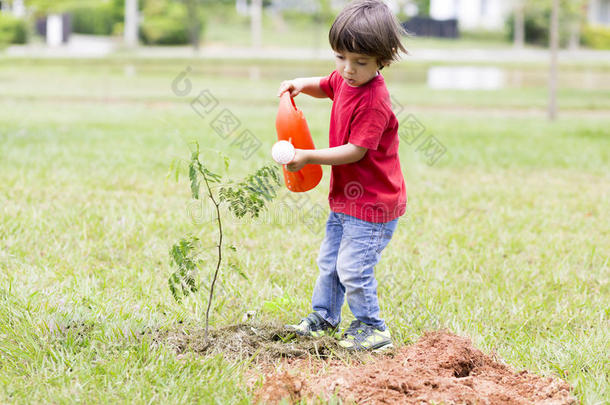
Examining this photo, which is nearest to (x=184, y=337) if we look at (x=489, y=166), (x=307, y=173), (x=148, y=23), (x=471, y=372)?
(x=307, y=173)

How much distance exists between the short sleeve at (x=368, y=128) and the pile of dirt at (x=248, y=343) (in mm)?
784

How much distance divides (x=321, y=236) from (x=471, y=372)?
180 cm

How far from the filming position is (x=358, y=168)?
2.49m

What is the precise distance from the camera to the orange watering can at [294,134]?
8.02 ft

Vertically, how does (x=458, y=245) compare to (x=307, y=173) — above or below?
below

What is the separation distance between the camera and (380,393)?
2129 mm

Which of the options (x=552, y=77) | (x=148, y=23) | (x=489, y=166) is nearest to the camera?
(x=489, y=166)

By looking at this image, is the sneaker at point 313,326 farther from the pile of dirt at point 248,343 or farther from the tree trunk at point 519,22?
the tree trunk at point 519,22

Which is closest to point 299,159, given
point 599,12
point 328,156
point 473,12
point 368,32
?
point 328,156

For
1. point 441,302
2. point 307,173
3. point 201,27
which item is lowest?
point 441,302

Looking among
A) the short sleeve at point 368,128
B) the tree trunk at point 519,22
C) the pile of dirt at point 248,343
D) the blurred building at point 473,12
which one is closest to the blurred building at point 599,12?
the blurred building at point 473,12

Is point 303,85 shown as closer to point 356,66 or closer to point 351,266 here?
point 356,66

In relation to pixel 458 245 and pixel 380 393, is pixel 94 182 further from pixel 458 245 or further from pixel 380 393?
pixel 380 393

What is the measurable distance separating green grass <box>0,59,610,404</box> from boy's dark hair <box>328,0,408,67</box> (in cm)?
66
